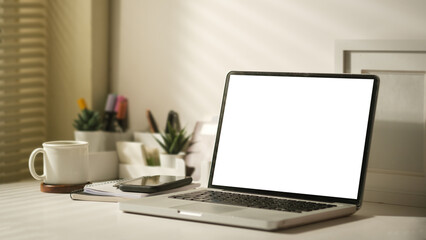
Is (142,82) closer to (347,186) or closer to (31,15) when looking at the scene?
(31,15)

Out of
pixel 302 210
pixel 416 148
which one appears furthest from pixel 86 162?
pixel 416 148

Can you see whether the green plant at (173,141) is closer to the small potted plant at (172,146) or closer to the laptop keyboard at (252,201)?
the small potted plant at (172,146)

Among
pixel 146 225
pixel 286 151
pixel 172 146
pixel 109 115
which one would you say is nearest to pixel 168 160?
pixel 172 146

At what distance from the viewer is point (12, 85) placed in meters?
1.91

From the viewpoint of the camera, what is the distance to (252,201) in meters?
1.32

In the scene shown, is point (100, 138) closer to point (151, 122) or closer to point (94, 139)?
point (94, 139)

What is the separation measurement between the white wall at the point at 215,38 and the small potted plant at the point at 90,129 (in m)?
0.13

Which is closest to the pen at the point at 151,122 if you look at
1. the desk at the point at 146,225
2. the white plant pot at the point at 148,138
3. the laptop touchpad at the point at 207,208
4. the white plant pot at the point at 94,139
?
the white plant pot at the point at 148,138

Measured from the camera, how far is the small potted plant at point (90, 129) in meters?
1.82

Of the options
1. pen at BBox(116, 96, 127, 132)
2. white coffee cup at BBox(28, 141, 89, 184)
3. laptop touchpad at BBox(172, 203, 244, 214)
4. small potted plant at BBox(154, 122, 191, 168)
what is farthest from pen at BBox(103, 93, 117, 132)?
laptop touchpad at BBox(172, 203, 244, 214)

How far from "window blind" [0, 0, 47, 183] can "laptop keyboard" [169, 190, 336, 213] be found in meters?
0.72

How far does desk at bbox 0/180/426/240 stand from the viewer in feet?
3.73

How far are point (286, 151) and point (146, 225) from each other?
354mm

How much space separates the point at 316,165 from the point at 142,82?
2.29 feet
